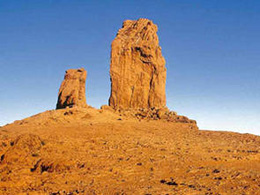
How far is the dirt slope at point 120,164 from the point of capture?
24.0ft

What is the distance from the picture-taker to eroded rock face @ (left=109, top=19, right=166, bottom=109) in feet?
93.4

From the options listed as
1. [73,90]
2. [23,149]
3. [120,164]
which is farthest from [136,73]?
[120,164]

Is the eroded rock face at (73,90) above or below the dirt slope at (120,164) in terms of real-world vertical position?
above

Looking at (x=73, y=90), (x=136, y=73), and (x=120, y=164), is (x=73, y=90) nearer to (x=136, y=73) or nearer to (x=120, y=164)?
(x=136, y=73)

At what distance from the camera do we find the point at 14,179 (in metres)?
8.50

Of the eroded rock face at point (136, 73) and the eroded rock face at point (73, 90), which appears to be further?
the eroded rock face at point (136, 73)

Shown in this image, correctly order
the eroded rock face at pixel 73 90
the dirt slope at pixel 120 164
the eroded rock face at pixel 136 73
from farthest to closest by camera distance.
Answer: the eroded rock face at pixel 136 73, the eroded rock face at pixel 73 90, the dirt slope at pixel 120 164

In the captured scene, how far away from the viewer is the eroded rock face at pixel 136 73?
1121 inches

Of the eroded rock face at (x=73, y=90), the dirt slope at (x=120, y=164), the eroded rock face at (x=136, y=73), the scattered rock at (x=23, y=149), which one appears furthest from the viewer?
the eroded rock face at (x=136, y=73)

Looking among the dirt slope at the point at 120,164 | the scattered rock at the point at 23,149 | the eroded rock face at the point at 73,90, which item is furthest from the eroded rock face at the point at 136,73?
the scattered rock at the point at 23,149

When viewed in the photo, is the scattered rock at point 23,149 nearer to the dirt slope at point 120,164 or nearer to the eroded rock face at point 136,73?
the dirt slope at point 120,164

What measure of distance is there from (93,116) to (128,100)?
7.62 m

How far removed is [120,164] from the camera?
32.6 ft

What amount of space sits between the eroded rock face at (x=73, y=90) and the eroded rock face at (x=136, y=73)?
352 centimetres
